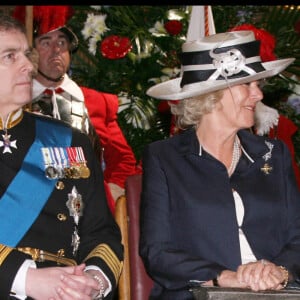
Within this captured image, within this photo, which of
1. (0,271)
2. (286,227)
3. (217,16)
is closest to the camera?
(0,271)

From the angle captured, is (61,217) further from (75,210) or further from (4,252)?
(4,252)

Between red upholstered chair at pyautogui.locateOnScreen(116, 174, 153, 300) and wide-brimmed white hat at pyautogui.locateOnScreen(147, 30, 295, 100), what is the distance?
0.46m

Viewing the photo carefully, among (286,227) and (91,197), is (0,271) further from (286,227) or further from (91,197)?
(286,227)

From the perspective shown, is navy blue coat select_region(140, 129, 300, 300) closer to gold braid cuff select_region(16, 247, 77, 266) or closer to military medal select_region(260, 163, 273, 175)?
military medal select_region(260, 163, 273, 175)

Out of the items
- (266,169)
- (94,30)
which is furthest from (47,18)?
(266,169)

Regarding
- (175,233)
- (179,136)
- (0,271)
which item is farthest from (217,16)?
(0,271)

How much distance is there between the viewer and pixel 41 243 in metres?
3.14

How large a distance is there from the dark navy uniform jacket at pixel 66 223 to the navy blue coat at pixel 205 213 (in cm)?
17

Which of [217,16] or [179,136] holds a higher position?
[217,16]

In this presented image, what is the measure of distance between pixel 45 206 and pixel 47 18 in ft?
7.53

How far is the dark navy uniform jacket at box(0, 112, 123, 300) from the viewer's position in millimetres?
3127

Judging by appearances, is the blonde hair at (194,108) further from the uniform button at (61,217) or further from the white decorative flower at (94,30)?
the white decorative flower at (94,30)

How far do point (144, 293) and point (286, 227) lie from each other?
2.02ft

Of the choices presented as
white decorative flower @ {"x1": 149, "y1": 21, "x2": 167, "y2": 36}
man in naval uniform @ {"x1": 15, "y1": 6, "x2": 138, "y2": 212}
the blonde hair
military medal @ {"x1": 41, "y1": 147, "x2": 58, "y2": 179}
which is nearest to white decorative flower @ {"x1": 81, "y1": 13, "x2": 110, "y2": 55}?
white decorative flower @ {"x1": 149, "y1": 21, "x2": 167, "y2": 36}
